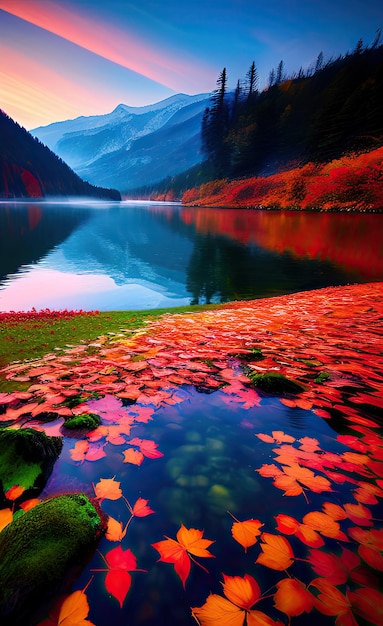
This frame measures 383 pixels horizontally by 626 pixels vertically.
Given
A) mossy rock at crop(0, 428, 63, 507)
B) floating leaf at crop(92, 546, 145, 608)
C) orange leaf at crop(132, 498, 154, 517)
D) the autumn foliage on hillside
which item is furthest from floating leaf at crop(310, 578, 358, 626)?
the autumn foliage on hillside

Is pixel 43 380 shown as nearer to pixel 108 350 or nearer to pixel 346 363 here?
pixel 108 350

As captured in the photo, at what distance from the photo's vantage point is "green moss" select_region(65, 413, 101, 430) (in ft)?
10.8

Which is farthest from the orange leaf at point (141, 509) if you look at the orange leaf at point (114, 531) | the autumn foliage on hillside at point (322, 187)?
the autumn foliage on hillside at point (322, 187)

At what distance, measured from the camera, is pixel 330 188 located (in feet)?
202

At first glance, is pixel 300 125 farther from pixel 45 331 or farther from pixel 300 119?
pixel 45 331

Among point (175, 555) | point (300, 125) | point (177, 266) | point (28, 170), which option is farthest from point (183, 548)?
point (28, 170)

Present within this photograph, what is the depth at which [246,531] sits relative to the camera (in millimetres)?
2150

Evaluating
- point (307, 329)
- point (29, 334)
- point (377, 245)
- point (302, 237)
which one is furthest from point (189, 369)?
point (302, 237)

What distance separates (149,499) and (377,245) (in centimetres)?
3105

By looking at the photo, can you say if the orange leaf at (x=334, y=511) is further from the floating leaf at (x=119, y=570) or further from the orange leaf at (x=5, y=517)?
the orange leaf at (x=5, y=517)

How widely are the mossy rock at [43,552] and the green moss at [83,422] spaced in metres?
1.14

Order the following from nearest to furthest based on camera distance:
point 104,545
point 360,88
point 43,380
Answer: point 104,545 → point 43,380 → point 360,88

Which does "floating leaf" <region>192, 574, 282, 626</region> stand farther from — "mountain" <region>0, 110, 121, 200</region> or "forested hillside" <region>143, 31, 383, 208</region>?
"mountain" <region>0, 110, 121, 200</region>

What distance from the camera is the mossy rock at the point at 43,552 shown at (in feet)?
5.23
